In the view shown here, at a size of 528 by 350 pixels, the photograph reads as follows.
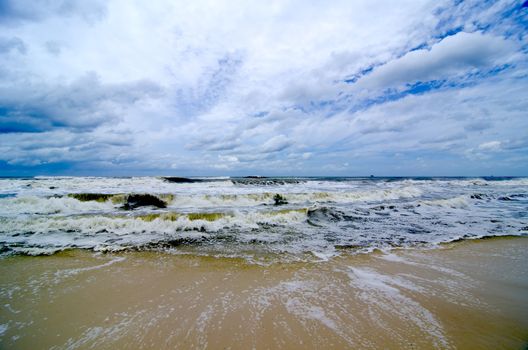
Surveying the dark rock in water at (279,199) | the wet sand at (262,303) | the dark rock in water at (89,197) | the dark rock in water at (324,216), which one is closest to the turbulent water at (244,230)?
the dark rock in water at (324,216)

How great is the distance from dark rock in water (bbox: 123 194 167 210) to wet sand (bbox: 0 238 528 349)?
11098 millimetres

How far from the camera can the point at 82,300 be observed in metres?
4.70

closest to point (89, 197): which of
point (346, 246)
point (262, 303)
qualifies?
point (346, 246)

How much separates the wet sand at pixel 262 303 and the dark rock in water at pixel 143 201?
36.4ft

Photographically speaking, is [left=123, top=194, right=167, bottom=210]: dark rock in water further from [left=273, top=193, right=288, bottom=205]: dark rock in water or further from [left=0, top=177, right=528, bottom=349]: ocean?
[left=273, top=193, right=288, bottom=205]: dark rock in water

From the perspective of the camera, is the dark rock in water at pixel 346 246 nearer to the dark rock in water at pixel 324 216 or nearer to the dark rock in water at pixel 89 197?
the dark rock in water at pixel 324 216

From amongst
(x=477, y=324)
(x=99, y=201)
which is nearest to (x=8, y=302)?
(x=477, y=324)

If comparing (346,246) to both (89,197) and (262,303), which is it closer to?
(262,303)

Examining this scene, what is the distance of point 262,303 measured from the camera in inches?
180

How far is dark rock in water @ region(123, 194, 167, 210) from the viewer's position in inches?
714

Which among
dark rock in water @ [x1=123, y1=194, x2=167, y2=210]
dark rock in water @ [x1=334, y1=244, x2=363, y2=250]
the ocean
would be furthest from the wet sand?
dark rock in water @ [x1=123, y1=194, x2=167, y2=210]

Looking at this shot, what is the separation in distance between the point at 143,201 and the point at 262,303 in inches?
656

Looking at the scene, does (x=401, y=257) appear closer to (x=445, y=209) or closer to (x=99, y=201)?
(x=445, y=209)

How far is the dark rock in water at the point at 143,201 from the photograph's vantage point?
59.5ft
